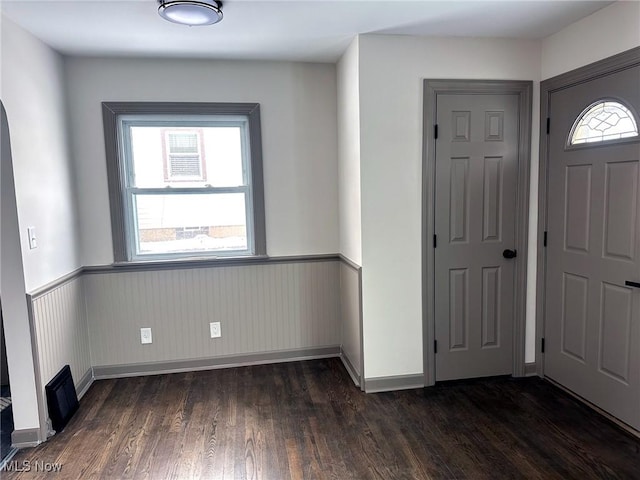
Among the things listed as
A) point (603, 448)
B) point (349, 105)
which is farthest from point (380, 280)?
point (603, 448)

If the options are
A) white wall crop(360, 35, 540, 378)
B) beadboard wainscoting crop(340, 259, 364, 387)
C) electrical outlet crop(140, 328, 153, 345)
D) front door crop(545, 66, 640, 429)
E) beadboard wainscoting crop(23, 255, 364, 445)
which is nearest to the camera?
front door crop(545, 66, 640, 429)

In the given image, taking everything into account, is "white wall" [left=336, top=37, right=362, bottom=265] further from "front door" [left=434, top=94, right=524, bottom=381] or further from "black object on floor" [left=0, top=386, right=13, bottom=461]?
"black object on floor" [left=0, top=386, right=13, bottom=461]

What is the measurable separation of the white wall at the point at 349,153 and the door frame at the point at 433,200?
1.50 ft

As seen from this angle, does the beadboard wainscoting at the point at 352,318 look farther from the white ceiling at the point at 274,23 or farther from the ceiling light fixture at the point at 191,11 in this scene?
the ceiling light fixture at the point at 191,11

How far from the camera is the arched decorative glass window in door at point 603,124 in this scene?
235 centimetres

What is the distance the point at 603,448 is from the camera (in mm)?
2268

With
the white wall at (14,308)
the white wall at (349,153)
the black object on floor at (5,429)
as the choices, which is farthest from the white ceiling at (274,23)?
the black object on floor at (5,429)

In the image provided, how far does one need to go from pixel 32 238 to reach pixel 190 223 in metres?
1.13

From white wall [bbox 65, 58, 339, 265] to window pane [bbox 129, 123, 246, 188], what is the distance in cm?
23

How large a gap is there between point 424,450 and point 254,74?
286cm

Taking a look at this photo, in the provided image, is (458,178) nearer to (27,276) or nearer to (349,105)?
(349,105)

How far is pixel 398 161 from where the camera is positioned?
9.35 ft

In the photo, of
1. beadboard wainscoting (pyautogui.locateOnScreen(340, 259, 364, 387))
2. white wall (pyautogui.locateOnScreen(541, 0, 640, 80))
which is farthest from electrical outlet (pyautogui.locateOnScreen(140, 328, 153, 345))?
white wall (pyautogui.locateOnScreen(541, 0, 640, 80))

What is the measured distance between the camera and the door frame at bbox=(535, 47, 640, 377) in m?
2.54
